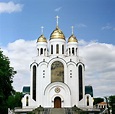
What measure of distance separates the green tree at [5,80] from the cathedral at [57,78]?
47.9 feet

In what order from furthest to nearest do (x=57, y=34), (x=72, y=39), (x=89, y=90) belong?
(x=89, y=90) < (x=57, y=34) < (x=72, y=39)

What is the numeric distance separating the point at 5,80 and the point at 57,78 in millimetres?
17055

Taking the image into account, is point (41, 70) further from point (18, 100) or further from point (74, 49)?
point (18, 100)

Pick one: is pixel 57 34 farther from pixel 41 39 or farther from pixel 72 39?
pixel 41 39

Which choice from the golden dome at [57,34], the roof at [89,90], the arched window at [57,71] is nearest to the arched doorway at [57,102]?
the arched window at [57,71]

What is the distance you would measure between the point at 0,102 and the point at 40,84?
17.3 m

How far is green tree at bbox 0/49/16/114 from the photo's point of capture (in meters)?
24.4

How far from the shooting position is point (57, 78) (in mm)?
41625

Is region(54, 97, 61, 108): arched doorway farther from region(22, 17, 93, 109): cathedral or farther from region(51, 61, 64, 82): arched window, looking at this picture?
region(51, 61, 64, 82): arched window

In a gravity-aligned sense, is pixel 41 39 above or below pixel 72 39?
above

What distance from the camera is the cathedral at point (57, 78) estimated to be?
40688 mm

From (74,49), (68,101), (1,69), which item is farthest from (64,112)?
(1,69)

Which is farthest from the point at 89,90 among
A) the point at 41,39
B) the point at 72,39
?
the point at 41,39

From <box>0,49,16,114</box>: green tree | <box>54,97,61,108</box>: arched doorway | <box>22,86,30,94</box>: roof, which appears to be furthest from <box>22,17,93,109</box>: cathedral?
<box>0,49,16,114</box>: green tree
